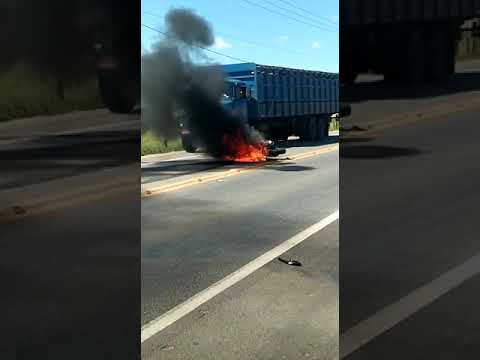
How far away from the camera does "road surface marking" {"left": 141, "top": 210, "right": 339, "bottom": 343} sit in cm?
320

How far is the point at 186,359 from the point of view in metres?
2.75

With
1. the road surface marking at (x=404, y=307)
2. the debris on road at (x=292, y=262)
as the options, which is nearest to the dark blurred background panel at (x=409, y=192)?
the road surface marking at (x=404, y=307)

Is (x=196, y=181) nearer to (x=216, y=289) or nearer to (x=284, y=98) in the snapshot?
(x=216, y=289)

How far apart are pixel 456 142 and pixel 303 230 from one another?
3.70m

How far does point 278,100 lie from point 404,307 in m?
14.3

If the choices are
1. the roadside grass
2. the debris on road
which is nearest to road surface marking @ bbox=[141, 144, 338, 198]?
the roadside grass

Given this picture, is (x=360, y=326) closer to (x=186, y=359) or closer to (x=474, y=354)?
(x=474, y=354)

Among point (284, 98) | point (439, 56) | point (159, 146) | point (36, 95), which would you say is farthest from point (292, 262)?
point (284, 98)

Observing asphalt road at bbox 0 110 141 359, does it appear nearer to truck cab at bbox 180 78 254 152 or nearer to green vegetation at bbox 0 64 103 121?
green vegetation at bbox 0 64 103 121

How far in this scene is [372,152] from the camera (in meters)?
1.99

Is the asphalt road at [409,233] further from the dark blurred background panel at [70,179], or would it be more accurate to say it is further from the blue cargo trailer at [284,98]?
the blue cargo trailer at [284,98]

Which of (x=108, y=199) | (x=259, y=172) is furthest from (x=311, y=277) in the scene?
(x=259, y=172)

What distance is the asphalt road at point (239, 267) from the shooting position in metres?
2.94

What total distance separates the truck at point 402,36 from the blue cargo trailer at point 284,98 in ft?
36.7
